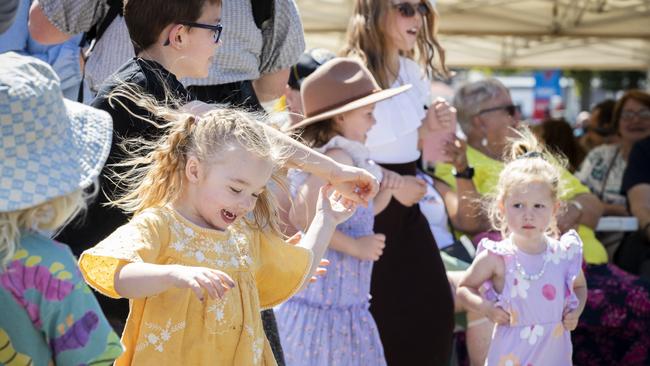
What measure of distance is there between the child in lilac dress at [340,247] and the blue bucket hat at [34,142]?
158cm

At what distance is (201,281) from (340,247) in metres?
1.56

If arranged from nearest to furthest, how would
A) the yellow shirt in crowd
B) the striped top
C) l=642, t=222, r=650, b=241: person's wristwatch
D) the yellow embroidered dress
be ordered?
1. the yellow embroidered dress
2. the striped top
3. the yellow shirt in crowd
4. l=642, t=222, r=650, b=241: person's wristwatch

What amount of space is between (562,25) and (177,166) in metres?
6.86

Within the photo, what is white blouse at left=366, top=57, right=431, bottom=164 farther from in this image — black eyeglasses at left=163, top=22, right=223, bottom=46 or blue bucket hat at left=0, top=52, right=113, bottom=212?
blue bucket hat at left=0, top=52, right=113, bottom=212

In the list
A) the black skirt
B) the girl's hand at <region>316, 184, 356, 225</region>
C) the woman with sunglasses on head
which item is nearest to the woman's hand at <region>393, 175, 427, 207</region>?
the woman with sunglasses on head

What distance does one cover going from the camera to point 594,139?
830 cm

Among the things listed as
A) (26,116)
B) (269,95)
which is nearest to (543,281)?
(269,95)

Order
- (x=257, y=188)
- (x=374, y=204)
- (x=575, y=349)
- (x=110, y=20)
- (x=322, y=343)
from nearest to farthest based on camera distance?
1. (x=257, y=188)
2. (x=110, y=20)
3. (x=322, y=343)
4. (x=374, y=204)
5. (x=575, y=349)

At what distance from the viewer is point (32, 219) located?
179 cm

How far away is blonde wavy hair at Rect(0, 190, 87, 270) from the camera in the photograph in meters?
1.74

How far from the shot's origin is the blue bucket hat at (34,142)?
1741mm

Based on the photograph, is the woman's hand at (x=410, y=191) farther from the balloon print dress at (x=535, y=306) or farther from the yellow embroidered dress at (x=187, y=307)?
the yellow embroidered dress at (x=187, y=307)

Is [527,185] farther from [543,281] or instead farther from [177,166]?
[177,166]

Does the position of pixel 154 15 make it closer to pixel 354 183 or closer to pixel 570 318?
pixel 354 183
